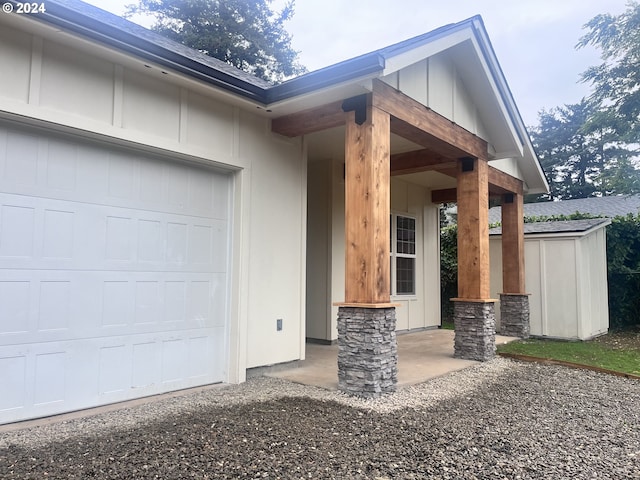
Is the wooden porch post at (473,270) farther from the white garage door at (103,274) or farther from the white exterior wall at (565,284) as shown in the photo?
the white garage door at (103,274)

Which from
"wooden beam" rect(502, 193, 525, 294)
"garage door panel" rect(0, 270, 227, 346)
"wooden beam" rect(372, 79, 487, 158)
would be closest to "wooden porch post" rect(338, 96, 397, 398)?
"wooden beam" rect(372, 79, 487, 158)

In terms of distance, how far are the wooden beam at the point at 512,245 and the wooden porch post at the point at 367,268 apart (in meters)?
6.20

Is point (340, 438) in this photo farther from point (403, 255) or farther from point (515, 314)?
point (515, 314)

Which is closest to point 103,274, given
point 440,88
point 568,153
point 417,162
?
point 440,88

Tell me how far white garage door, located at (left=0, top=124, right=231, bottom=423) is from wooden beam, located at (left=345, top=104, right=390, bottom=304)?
1637 mm

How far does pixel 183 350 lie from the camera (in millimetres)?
4980

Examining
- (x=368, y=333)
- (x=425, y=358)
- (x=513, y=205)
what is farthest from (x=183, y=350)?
(x=513, y=205)

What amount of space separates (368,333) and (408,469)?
1756 mm

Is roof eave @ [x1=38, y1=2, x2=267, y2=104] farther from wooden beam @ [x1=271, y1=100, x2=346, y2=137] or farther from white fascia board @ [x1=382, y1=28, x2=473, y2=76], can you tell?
white fascia board @ [x1=382, y1=28, x2=473, y2=76]

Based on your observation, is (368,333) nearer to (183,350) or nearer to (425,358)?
(183,350)

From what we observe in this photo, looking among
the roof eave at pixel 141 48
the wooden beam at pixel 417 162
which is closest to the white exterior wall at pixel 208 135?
the roof eave at pixel 141 48

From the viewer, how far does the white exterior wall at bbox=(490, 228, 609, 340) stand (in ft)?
31.2

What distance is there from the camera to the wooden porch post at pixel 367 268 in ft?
15.3

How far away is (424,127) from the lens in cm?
592
